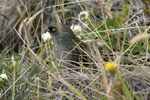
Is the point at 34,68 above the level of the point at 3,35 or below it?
below

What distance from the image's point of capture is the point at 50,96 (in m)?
2.71

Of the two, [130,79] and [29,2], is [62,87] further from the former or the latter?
[29,2]

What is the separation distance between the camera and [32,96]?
2830 mm

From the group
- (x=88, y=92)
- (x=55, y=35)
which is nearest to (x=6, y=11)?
(x=55, y=35)

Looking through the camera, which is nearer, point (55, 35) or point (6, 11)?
point (55, 35)

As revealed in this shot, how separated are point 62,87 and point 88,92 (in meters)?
0.47

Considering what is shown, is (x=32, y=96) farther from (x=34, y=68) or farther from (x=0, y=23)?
(x=0, y=23)

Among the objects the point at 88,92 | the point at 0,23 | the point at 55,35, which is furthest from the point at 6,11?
the point at 88,92

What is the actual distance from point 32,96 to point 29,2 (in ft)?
13.4

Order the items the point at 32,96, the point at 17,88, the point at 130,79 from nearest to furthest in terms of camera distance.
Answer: the point at 130,79
the point at 32,96
the point at 17,88

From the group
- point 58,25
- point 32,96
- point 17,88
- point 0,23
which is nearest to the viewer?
point 32,96

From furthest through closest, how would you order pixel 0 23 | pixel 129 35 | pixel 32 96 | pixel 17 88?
pixel 0 23
pixel 129 35
pixel 17 88
pixel 32 96

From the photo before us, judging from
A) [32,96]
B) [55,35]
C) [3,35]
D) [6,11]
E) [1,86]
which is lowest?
[32,96]

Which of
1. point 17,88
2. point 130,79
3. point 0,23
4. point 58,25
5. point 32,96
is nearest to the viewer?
point 130,79
